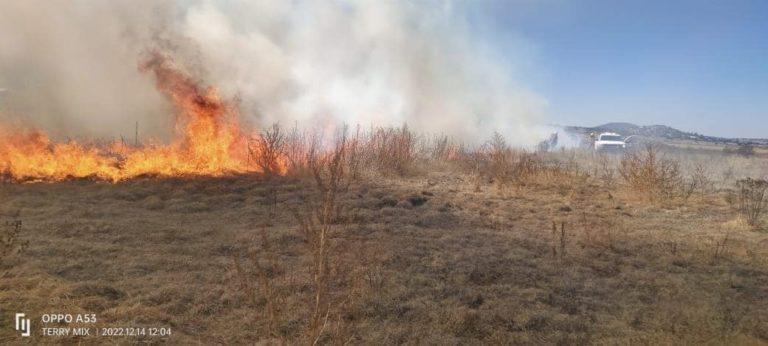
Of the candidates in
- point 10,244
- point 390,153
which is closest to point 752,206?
point 390,153

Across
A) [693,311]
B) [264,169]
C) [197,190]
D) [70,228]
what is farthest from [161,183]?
[693,311]

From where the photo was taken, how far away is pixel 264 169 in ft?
35.6

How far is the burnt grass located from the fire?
0.82 metres

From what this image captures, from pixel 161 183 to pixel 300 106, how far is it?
6.80 m

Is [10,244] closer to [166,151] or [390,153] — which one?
[166,151]

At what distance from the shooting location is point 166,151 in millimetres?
10891

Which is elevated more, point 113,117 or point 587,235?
point 113,117

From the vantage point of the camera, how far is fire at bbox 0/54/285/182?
970 cm

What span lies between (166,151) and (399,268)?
25.5 ft

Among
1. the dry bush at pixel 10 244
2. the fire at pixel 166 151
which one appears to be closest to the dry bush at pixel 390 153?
the fire at pixel 166 151

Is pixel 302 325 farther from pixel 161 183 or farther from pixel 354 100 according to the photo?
pixel 354 100

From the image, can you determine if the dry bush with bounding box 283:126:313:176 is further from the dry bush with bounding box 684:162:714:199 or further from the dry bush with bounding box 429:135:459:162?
the dry bush with bounding box 684:162:714:199

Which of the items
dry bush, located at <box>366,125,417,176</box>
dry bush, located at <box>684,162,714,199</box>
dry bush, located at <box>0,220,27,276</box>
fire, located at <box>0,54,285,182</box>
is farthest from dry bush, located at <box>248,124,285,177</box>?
dry bush, located at <box>684,162,714,199</box>

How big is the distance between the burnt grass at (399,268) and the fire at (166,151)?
2.69ft
